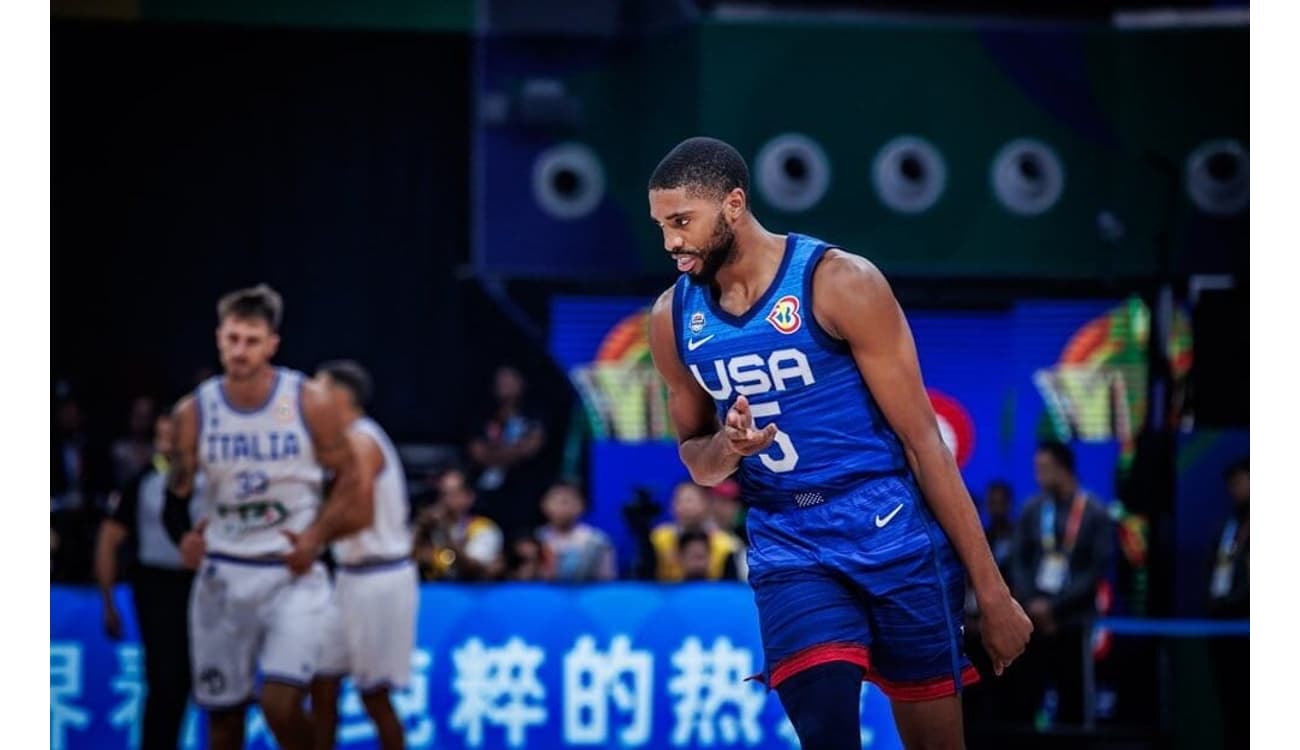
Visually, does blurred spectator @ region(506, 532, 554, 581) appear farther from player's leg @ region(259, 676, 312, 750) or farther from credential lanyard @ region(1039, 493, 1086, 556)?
credential lanyard @ region(1039, 493, 1086, 556)

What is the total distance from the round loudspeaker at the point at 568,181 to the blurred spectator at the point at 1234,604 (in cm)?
560

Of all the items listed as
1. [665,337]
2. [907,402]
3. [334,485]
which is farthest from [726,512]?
[907,402]

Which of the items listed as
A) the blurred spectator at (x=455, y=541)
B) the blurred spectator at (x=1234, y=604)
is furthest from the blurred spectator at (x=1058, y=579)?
the blurred spectator at (x=455, y=541)

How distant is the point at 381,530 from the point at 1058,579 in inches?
150

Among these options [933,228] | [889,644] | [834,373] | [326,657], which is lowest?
[326,657]

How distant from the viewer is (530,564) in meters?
10.6

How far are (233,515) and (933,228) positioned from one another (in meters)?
7.46

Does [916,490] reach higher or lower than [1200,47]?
lower

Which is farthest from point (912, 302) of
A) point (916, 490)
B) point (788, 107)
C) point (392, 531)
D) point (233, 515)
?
point (916, 490)

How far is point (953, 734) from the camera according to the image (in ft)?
16.6

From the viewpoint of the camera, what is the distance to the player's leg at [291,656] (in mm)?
7980

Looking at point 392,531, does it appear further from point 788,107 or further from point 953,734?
point 788,107

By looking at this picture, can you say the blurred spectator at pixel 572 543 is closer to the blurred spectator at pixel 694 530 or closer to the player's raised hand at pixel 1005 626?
the blurred spectator at pixel 694 530

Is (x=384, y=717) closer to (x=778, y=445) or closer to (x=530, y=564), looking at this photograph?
(x=530, y=564)
